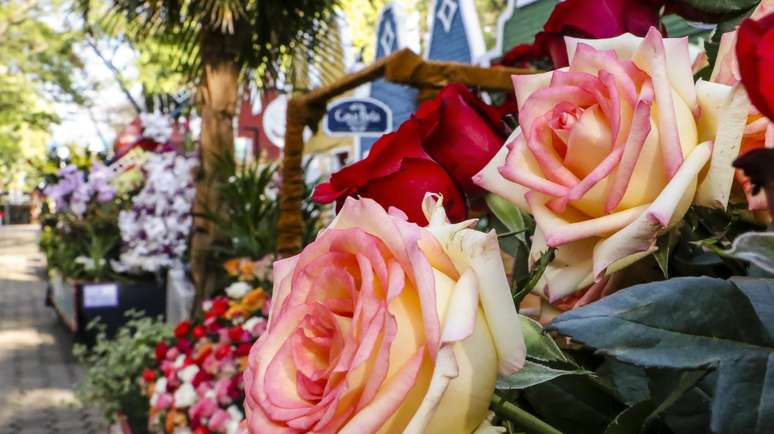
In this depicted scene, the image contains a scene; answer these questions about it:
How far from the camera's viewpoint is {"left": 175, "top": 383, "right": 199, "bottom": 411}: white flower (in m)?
3.04

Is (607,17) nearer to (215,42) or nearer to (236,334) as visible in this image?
(236,334)

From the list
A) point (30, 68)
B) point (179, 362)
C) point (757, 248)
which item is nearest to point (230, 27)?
point (179, 362)

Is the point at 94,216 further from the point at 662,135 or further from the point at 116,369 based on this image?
the point at 662,135

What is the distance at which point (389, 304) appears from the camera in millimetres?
323

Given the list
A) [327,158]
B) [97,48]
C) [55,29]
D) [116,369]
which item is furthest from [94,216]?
[97,48]

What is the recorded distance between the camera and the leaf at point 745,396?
0.25 meters

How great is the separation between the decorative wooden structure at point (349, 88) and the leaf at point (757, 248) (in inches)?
30.7

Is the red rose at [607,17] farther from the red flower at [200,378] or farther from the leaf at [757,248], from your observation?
the red flower at [200,378]

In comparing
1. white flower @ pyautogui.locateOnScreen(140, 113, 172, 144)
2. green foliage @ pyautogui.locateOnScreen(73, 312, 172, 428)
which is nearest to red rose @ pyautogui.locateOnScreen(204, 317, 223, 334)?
green foliage @ pyautogui.locateOnScreen(73, 312, 172, 428)

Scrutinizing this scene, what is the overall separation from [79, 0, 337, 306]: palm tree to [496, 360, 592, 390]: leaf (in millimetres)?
4447

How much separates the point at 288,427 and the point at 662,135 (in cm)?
20

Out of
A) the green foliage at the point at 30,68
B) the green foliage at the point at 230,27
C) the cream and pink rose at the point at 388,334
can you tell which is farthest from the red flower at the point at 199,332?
the green foliage at the point at 30,68

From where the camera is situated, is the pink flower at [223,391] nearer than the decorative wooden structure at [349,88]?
No

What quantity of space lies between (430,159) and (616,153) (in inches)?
7.1
